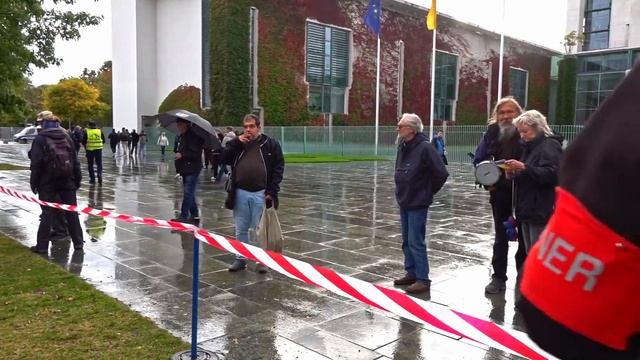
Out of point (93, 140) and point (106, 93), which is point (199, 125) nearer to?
point (93, 140)

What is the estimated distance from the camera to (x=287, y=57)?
116 feet

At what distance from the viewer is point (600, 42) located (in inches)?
2181

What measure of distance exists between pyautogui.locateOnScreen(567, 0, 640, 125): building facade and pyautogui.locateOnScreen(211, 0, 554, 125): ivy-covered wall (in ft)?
21.4

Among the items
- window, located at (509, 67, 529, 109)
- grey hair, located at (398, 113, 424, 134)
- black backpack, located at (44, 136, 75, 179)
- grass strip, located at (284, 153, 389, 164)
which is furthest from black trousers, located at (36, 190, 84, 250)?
window, located at (509, 67, 529, 109)

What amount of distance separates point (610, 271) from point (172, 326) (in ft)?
13.5

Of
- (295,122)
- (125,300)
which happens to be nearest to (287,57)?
(295,122)

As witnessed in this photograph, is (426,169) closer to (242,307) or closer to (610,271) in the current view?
(242,307)

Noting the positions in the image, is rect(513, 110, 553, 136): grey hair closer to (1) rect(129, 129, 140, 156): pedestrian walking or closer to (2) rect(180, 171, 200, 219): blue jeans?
(2) rect(180, 171, 200, 219): blue jeans

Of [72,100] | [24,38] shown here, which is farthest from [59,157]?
[72,100]

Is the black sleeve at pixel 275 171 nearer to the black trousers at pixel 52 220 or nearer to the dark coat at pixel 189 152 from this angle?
the black trousers at pixel 52 220

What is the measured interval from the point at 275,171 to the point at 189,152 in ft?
10.0

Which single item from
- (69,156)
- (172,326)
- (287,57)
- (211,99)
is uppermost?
(287,57)

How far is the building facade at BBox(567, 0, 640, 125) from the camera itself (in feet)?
144

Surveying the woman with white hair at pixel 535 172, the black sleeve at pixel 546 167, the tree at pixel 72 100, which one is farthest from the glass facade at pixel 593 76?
the tree at pixel 72 100
